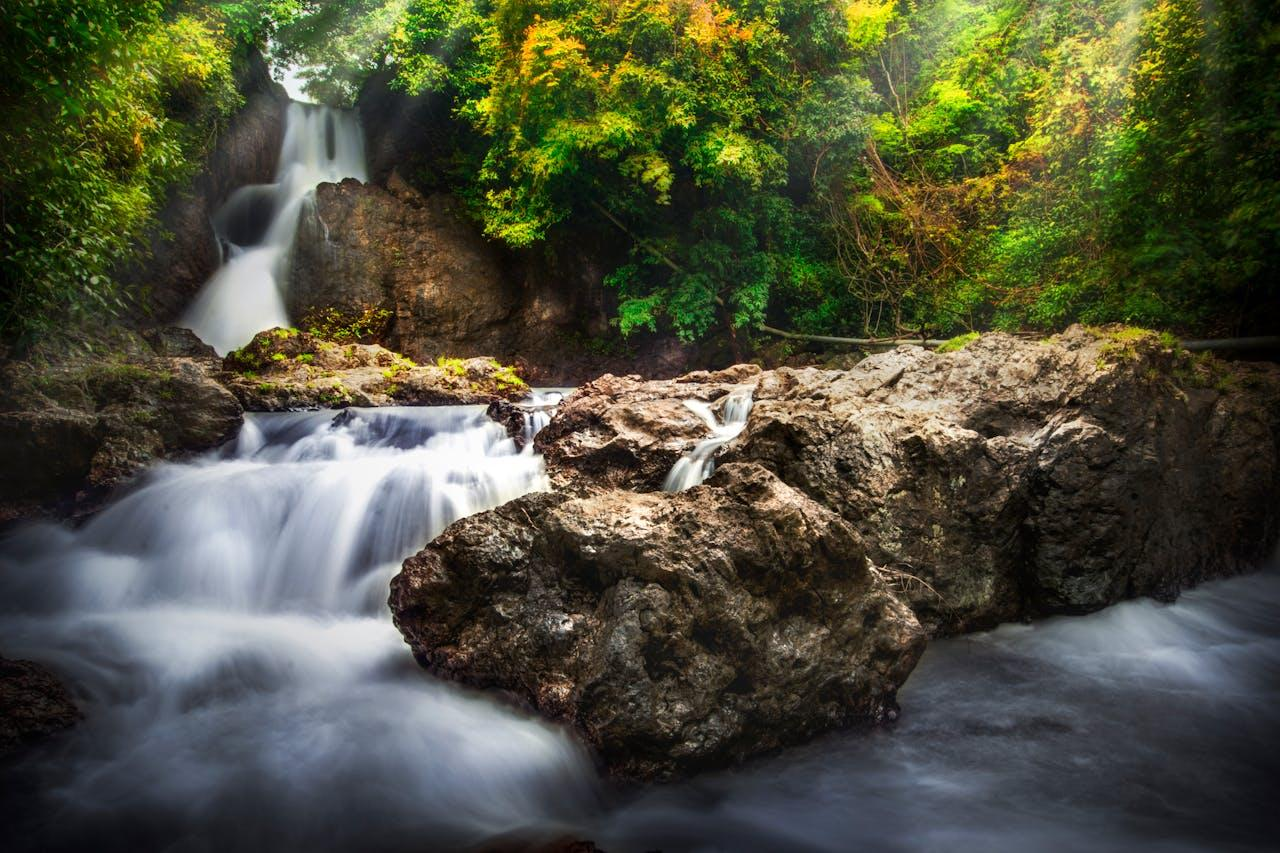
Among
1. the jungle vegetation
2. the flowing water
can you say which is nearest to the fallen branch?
the jungle vegetation

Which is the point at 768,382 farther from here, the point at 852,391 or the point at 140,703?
the point at 140,703

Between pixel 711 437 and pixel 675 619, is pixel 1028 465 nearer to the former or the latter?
pixel 711 437

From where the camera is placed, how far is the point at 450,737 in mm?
3527

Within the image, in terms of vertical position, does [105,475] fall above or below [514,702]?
above

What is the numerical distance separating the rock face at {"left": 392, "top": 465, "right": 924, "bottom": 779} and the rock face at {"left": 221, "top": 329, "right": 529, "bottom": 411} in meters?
6.18

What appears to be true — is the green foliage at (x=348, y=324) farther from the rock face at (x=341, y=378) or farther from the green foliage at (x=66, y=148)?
the green foliage at (x=66, y=148)

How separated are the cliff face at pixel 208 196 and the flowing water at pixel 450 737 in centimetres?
921

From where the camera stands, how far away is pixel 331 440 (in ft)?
27.0

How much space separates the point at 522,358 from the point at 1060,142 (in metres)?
12.3

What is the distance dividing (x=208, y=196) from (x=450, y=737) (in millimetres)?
17117

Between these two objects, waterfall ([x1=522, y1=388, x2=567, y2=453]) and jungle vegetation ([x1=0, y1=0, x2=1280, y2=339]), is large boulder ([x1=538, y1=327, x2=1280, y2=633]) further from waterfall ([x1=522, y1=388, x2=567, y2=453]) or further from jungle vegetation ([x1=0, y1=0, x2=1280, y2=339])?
jungle vegetation ([x1=0, y1=0, x2=1280, y2=339])

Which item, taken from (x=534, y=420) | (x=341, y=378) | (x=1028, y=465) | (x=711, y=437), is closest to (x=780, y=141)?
(x=534, y=420)

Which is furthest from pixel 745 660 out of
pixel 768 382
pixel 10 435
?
pixel 10 435

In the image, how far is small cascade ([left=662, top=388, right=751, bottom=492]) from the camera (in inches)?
230
